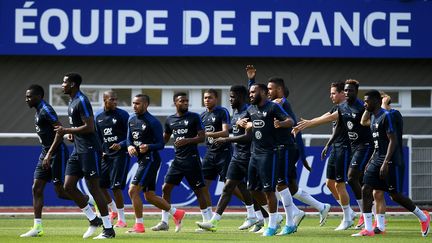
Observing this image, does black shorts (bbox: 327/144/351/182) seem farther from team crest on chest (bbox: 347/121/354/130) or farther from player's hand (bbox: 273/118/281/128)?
player's hand (bbox: 273/118/281/128)

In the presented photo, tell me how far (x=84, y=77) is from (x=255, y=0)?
4505mm

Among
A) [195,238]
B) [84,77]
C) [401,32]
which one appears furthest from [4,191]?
[401,32]

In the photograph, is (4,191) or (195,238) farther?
(4,191)

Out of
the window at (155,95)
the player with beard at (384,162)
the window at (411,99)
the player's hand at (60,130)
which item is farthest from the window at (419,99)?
the player's hand at (60,130)

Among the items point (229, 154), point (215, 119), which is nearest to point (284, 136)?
point (215, 119)

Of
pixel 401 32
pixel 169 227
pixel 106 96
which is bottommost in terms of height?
pixel 169 227

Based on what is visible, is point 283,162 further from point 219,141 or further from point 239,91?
point 239,91

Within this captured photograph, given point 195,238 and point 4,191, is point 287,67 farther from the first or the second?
point 195,238

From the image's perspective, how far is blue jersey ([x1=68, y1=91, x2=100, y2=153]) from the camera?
1566cm

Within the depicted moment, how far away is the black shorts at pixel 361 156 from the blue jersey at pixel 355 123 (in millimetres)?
73

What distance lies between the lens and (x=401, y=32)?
26.7 m

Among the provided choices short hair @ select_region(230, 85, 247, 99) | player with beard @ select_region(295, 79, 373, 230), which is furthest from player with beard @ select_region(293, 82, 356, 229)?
short hair @ select_region(230, 85, 247, 99)

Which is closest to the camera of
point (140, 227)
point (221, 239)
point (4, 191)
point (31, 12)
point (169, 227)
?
point (221, 239)

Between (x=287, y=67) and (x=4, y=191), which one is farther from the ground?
(x=287, y=67)
